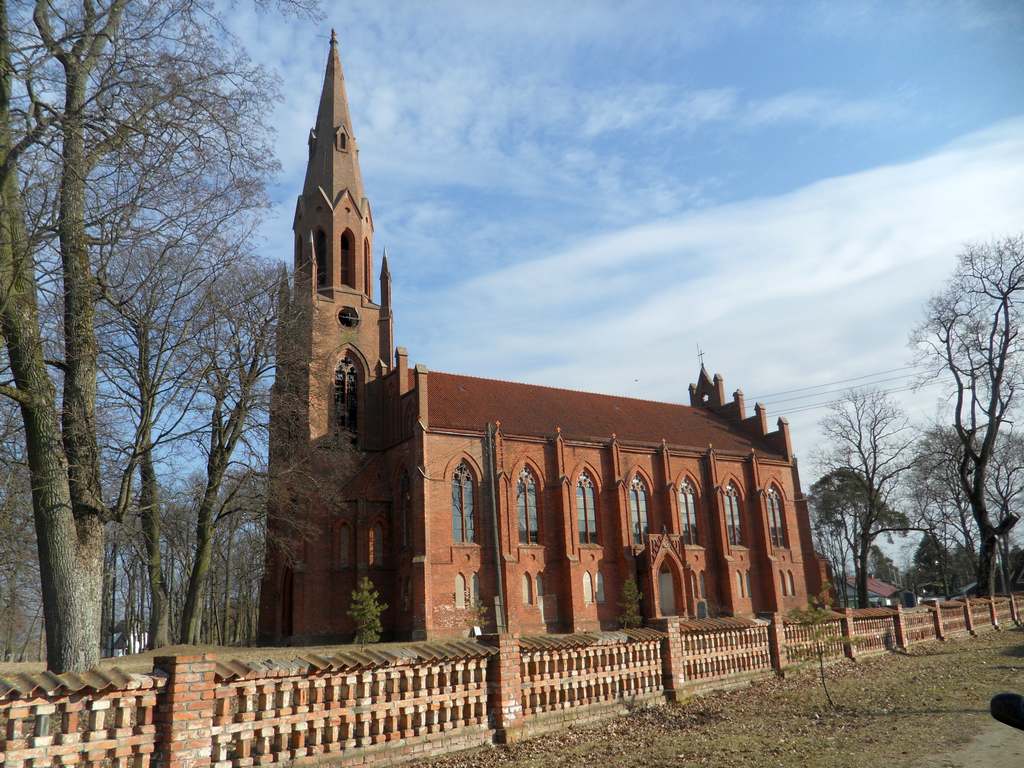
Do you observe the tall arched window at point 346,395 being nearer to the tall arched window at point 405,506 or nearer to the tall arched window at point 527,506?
the tall arched window at point 405,506

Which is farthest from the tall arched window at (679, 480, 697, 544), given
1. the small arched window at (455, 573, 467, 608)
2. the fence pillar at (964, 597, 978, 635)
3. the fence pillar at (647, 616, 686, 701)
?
the fence pillar at (647, 616, 686, 701)

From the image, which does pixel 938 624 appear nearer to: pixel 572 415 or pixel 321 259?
pixel 572 415

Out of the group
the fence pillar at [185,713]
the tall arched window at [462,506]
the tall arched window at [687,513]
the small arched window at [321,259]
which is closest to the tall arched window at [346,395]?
the small arched window at [321,259]

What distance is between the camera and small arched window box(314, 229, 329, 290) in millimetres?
38000

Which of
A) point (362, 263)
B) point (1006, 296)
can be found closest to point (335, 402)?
point (362, 263)

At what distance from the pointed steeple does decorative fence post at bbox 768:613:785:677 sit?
3036cm

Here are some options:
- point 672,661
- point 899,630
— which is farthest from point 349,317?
point 672,661

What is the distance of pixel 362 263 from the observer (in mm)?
38906

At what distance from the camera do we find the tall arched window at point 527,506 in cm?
3581

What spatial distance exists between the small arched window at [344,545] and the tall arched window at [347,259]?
1265 centimetres

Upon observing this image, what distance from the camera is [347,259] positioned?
39.1 metres

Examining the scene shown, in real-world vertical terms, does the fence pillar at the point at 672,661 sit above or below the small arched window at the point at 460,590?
below

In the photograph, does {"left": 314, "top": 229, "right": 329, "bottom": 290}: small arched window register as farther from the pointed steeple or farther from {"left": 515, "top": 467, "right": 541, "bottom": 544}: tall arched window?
{"left": 515, "top": 467, "right": 541, "bottom": 544}: tall arched window

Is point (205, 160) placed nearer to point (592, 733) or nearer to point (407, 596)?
point (592, 733)
